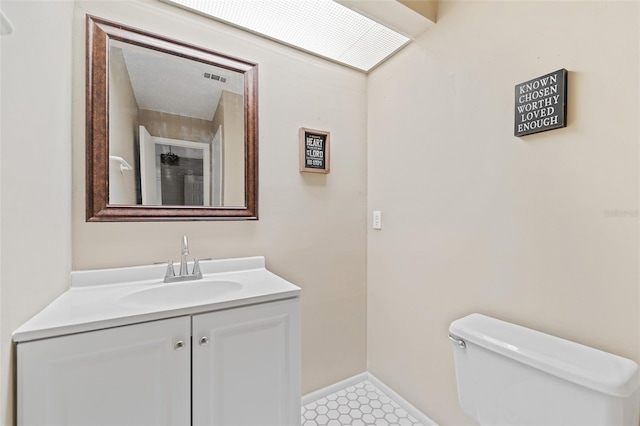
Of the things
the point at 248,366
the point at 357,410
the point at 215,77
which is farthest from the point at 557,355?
the point at 215,77

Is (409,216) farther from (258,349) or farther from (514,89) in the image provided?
(258,349)

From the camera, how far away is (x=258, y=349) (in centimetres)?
104

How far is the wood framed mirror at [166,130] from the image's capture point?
119 centimetres

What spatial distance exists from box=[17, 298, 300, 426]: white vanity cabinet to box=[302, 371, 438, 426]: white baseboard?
2.11 feet

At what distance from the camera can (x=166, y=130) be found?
1329mm

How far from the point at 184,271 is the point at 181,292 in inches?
3.7

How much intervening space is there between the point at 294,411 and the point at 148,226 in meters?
1.01

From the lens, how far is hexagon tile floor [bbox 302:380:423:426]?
150cm

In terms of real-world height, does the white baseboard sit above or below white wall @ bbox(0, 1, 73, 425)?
below

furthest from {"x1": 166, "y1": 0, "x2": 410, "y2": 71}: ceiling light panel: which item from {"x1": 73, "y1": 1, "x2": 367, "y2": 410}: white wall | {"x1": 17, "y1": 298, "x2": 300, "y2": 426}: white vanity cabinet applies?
{"x1": 17, "y1": 298, "x2": 300, "y2": 426}: white vanity cabinet

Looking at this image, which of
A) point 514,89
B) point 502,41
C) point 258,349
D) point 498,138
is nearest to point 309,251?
point 258,349

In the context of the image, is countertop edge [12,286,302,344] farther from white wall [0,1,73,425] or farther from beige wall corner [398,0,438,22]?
beige wall corner [398,0,438,22]

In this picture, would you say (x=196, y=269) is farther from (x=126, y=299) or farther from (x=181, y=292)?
(x=126, y=299)

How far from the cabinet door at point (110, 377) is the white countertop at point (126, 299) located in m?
0.03
